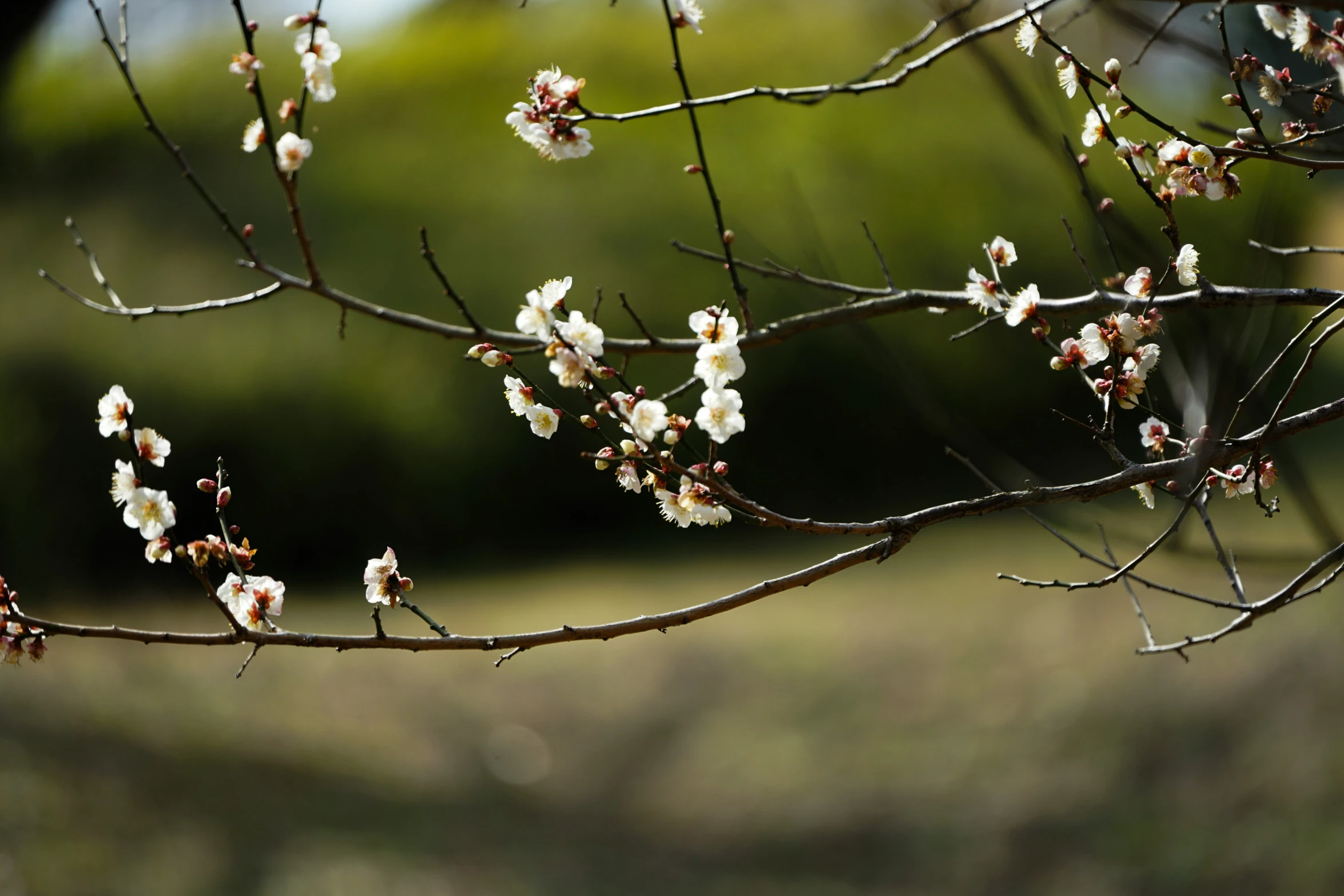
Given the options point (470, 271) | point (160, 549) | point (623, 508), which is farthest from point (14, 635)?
point (470, 271)

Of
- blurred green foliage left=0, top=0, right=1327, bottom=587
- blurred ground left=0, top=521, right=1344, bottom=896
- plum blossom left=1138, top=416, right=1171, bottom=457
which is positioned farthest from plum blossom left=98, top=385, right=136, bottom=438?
blurred green foliage left=0, top=0, right=1327, bottom=587

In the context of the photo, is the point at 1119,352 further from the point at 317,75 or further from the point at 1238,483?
the point at 317,75

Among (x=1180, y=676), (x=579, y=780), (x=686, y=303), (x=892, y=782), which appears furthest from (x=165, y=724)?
(x=1180, y=676)

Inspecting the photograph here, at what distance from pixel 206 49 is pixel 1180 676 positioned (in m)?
4.31

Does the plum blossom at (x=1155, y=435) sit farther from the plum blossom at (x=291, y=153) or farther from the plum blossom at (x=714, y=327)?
the plum blossom at (x=291, y=153)

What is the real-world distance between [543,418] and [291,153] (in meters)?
0.30

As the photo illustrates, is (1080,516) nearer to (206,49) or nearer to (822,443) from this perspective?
(822,443)

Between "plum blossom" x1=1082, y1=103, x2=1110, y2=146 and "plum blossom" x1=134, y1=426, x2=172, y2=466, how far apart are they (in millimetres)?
841

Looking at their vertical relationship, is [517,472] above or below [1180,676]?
above

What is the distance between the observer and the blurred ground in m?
2.26

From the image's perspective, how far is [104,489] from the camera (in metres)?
3.42

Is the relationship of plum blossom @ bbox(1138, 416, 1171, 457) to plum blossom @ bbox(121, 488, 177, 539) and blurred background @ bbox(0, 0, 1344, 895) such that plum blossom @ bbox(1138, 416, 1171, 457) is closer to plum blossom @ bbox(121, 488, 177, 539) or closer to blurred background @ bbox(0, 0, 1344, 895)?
blurred background @ bbox(0, 0, 1344, 895)

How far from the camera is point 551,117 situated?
1055 millimetres

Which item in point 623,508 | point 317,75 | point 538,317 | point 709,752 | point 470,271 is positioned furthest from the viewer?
point 470,271
